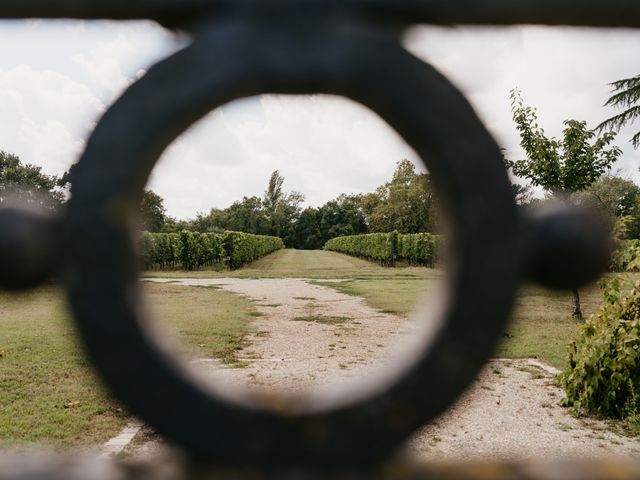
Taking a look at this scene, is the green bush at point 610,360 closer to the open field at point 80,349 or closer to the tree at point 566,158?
the open field at point 80,349

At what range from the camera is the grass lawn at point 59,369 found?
598 centimetres

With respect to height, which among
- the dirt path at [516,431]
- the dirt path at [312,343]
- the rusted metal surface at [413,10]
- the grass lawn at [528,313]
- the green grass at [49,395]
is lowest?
the green grass at [49,395]

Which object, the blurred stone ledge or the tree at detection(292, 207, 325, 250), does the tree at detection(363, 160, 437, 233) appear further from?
the blurred stone ledge

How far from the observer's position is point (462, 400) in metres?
2.52

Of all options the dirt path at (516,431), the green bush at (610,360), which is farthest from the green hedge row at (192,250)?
the green bush at (610,360)

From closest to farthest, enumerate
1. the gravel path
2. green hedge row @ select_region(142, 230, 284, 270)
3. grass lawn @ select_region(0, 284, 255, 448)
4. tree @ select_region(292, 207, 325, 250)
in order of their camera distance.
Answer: the gravel path, grass lawn @ select_region(0, 284, 255, 448), green hedge row @ select_region(142, 230, 284, 270), tree @ select_region(292, 207, 325, 250)

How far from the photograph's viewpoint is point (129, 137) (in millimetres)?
654

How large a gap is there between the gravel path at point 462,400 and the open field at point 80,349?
730mm

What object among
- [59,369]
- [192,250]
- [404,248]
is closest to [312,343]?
[59,369]

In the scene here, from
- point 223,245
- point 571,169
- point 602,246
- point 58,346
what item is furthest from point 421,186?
point 602,246

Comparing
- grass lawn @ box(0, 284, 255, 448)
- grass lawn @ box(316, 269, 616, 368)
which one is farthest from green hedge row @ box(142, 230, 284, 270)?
grass lawn @ box(0, 284, 255, 448)

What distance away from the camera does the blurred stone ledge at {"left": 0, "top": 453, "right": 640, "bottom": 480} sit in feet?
2.13

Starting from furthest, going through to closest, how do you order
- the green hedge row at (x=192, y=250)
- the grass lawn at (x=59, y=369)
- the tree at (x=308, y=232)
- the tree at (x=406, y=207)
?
the tree at (x=308, y=232) → the tree at (x=406, y=207) → the green hedge row at (x=192, y=250) → the grass lawn at (x=59, y=369)

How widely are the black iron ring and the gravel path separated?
5.12 feet
